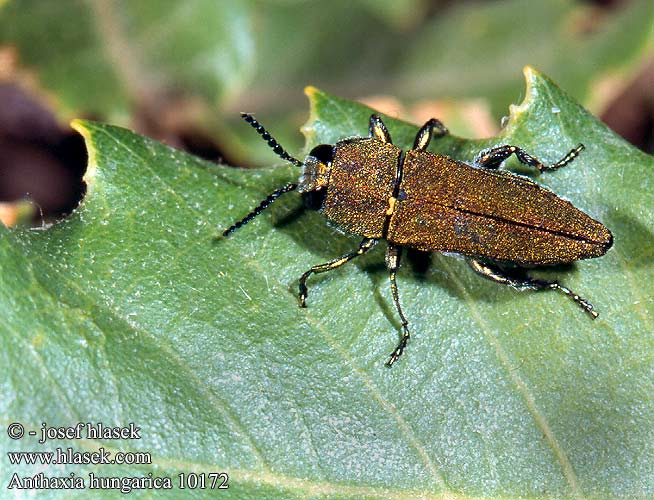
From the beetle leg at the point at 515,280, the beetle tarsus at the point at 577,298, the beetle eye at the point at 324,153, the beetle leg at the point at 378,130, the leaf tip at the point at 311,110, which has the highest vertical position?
the leaf tip at the point at 311,110

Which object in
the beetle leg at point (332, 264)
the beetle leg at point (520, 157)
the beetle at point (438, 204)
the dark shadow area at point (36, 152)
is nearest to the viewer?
the beetle leg at point (332, 264)

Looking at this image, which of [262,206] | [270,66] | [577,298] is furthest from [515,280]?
[270,66]

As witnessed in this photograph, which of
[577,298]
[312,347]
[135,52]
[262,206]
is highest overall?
[135,52]

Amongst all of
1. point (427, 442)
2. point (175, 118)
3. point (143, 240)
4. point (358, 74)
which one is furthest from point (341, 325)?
point (358, 74)

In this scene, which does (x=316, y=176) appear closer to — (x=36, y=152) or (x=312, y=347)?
(x=312, y=347)

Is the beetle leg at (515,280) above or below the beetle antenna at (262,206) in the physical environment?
below

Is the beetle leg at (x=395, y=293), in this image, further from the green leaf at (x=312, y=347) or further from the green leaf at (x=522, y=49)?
the green leaf at (x=522, y=49)

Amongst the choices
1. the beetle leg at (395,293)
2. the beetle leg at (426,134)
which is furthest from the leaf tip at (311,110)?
the beetle leg at (395,293)
